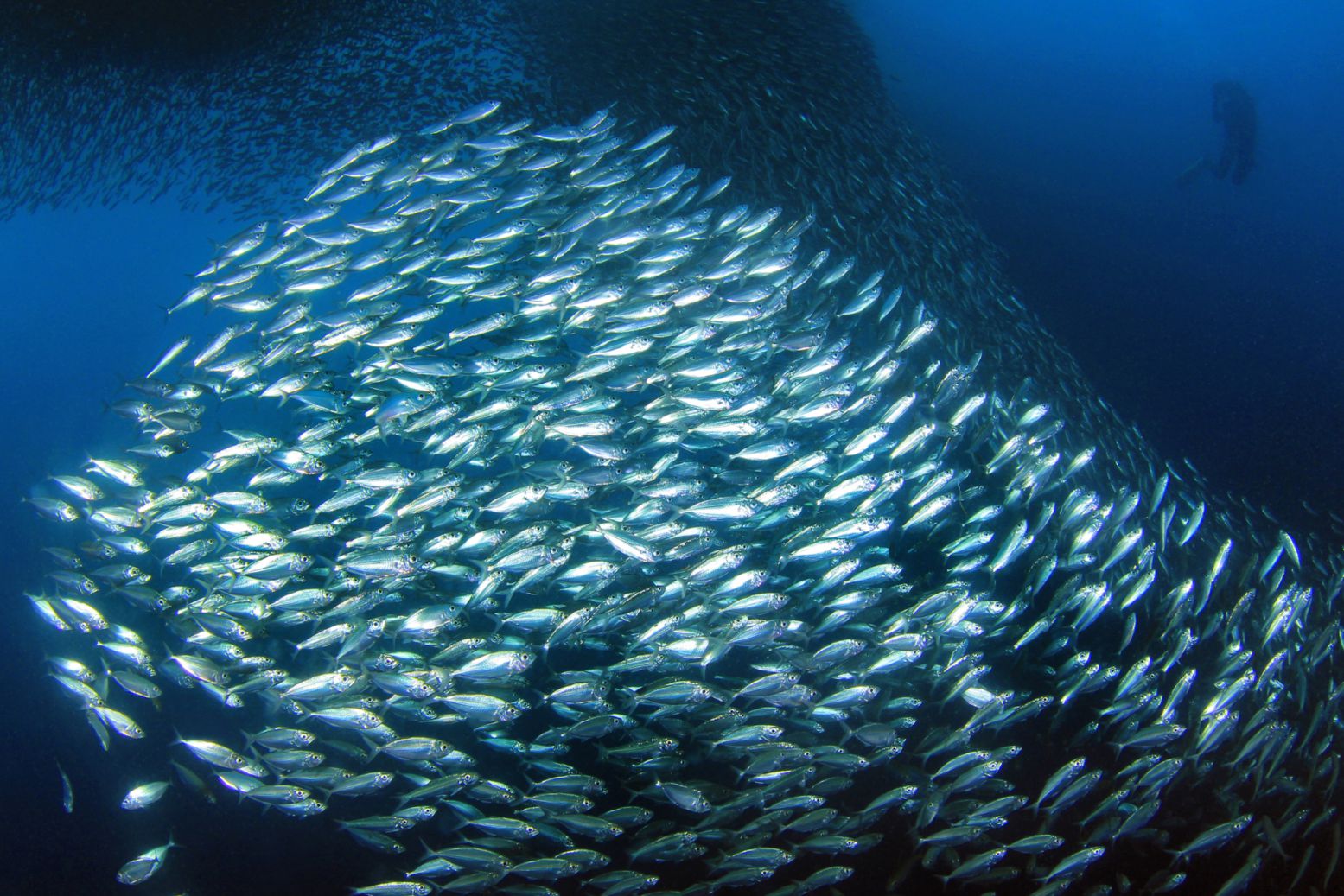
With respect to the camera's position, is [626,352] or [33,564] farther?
[33,564]

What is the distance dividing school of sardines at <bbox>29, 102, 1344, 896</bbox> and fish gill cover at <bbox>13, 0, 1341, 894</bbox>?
37 mm

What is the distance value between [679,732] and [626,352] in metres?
2.91

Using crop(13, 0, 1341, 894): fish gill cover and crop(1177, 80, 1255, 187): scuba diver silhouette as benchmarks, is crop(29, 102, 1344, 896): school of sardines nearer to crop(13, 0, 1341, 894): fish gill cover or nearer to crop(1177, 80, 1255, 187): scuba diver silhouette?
crop(13, 0, 1341, 894): fish gill cover

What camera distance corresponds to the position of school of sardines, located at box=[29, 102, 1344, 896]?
446 centimetres

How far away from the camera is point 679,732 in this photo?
4.86 metres

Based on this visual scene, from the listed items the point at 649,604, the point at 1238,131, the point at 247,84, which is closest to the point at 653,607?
the point at 649,604

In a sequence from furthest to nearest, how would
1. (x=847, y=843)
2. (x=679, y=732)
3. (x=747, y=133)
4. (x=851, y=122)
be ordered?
1. (x=851, y=122)
2. (x=747, y=133)
3. (x=679, y=732)
4. (x=847, y=843)

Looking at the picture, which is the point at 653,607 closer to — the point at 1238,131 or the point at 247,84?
the point at 247,84

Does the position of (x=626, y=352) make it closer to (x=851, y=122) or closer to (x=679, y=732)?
(x=679, y=732)

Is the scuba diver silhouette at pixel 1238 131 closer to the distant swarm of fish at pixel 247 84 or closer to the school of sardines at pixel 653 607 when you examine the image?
the school of sardines at pixel 653 607

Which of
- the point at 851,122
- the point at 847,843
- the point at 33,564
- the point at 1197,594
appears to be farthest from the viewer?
the point at 851,122

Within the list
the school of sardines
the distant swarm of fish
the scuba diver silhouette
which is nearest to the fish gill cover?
the school of sardines

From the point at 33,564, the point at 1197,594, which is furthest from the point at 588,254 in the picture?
the point at 33,564

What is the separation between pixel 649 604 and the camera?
460cm
